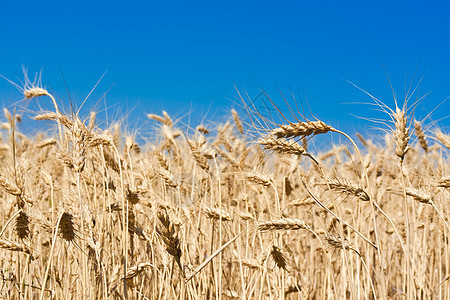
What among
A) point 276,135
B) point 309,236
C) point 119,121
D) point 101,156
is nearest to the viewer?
point 276,135

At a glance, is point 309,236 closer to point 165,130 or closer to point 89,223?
point 165,130

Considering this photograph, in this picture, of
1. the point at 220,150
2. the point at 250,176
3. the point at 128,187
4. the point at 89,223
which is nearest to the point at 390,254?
the point at 220,150

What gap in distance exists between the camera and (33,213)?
235cm

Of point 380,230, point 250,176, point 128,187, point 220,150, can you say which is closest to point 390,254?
point 380,230

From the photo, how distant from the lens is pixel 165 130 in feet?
12.6

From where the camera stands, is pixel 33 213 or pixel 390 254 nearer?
pixel 33 213

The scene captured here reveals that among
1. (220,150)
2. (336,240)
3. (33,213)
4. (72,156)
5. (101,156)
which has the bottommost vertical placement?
(336,240)

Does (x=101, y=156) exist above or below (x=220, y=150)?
below

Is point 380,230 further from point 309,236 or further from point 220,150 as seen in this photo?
point 220,150

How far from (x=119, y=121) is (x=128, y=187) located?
108cm

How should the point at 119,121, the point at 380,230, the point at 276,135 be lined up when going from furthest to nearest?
the point at 380,230
the point at 119,121
the point at 276,135

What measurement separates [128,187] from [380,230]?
115 inches

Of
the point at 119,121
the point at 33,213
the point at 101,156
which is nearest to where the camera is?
the point at 33,213

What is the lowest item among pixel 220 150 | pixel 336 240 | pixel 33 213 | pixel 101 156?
pixel 336 240
